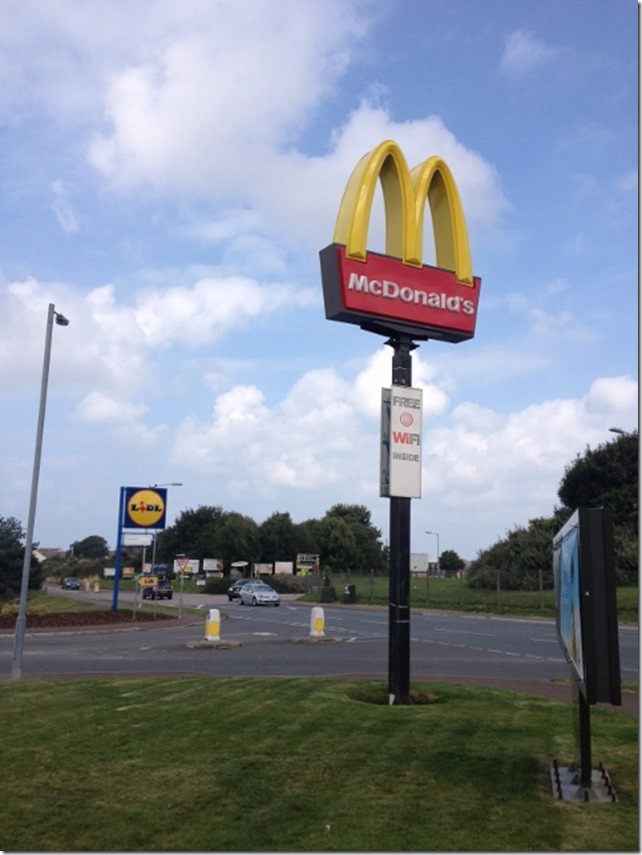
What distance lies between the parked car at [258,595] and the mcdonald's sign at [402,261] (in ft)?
132

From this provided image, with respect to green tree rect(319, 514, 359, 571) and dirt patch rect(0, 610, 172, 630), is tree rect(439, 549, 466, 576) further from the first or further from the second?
dirt patch rect(0, 610, 172, 630)

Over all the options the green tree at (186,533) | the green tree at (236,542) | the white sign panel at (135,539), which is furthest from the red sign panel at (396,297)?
the green tree at (186,533)

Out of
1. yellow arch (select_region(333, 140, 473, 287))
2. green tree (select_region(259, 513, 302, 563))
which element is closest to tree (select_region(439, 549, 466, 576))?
green tree (select_region(259, 513, 302, 563))

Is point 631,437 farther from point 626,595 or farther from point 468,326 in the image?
point 468,326

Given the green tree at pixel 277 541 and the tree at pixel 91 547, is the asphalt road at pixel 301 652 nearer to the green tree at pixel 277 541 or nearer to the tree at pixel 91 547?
the green tree at pixel 277 541

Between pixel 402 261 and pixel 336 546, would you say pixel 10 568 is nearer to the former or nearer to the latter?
pixel 402 261

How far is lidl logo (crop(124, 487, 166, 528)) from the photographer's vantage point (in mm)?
36625

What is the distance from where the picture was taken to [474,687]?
13391mm

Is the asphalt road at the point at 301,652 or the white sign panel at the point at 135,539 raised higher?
the white sign panel at the point at 135,539

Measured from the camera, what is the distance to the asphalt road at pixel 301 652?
16.9 metres

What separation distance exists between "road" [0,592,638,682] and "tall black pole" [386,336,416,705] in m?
3.49

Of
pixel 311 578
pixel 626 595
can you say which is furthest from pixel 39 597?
pixel 626 595

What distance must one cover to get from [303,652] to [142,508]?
17605 mm

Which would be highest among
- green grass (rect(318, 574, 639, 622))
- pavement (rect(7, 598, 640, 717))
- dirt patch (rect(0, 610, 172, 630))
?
green grass (rect(318, 574, 639, 622))
